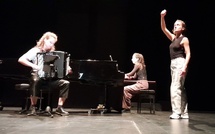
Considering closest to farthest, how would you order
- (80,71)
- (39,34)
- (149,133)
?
(149,133) < (80,71) < (39,34)

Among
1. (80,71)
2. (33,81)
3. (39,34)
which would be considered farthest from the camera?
(39,34)

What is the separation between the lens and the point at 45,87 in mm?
4754

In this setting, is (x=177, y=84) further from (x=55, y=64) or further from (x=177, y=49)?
(x=55, y=64)

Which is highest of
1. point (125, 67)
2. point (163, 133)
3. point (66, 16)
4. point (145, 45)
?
point (66, 16)

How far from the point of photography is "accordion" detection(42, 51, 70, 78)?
4.48 m

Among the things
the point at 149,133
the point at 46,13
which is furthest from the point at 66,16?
the point at 149,133

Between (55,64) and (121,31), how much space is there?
3.21m

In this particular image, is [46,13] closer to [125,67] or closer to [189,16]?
[125,67]

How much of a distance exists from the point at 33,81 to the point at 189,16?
4393 millimetres

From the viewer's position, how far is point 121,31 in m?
7.57

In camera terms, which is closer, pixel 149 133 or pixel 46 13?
pixel 149 133

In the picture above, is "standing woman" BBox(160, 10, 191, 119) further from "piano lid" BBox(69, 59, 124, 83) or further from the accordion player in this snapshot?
the accordion player

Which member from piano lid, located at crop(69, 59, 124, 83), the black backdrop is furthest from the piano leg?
the black backdrop

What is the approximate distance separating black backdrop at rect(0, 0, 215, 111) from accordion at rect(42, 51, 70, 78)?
2743 mm
